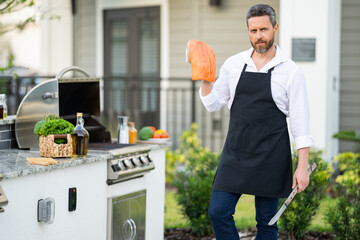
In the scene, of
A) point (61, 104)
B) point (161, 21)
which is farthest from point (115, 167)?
point (161, 21)

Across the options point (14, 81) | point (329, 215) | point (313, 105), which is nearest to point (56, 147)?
point (329, 215)

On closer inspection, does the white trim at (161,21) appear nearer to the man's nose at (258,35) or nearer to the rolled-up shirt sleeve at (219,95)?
the rolled-up shirt sleeve at (219,95)

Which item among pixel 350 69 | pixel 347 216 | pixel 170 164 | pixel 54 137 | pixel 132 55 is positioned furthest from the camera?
pixel 132 55

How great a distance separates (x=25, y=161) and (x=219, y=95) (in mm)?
1235

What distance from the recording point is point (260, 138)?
12.1 ft

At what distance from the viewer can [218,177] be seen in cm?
379

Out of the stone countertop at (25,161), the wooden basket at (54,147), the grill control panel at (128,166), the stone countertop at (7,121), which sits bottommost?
the grill control panel at (128,166)

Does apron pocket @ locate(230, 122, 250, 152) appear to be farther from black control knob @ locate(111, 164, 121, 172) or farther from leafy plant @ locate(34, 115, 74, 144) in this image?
leafy plant @ locate(34, 115, 74, 144)

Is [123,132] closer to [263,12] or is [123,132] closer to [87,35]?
[263,12]

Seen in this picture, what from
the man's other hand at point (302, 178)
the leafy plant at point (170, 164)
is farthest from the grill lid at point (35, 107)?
the leafy plant at point (170, 164)

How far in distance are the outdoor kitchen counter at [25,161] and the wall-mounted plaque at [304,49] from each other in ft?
12.3

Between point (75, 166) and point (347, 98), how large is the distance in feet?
18.6

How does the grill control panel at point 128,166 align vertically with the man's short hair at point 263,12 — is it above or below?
below

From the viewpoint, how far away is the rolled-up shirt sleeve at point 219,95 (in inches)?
148
